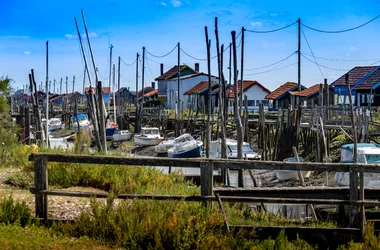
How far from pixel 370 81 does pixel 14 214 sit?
39400 millimetres

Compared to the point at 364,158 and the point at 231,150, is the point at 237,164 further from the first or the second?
the point at 231,150

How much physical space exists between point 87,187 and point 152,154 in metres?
31.7

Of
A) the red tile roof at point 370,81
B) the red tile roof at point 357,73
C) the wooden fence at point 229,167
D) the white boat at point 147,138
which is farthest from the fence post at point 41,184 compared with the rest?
the red tile roof at point 357,73

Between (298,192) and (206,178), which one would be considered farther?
(298,192)

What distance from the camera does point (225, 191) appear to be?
335 inches

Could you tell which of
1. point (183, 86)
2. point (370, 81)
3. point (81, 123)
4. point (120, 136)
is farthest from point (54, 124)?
point (370, 81)

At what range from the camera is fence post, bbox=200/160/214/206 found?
24.7 feet

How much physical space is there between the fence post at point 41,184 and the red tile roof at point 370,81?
3755cm

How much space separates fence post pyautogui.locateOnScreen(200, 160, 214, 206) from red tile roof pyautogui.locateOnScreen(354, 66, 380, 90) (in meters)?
36.8

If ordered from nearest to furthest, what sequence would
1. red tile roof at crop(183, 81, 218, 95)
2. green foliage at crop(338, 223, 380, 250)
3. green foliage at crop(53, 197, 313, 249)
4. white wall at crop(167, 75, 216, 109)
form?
green foliage at crop(53, 197, 313, 249), green foliage at crop(338, 223, 380, 250), red tile roof at crop(183, 81, 218, 95), white wall at crop(167, 75, 216, 109)

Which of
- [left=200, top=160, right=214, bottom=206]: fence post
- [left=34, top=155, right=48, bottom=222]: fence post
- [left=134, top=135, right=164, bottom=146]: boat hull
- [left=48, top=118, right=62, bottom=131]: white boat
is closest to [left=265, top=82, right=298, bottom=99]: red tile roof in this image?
[left=134, top=135, right=164, bottom=146]: boat hull

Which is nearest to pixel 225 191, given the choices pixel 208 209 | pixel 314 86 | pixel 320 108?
pixel 208 209

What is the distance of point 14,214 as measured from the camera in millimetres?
7586

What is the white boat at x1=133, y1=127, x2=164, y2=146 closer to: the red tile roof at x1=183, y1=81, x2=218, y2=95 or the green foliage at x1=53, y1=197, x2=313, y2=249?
the red tile roof at x1=183, y1=81, x2=218, y2=95
